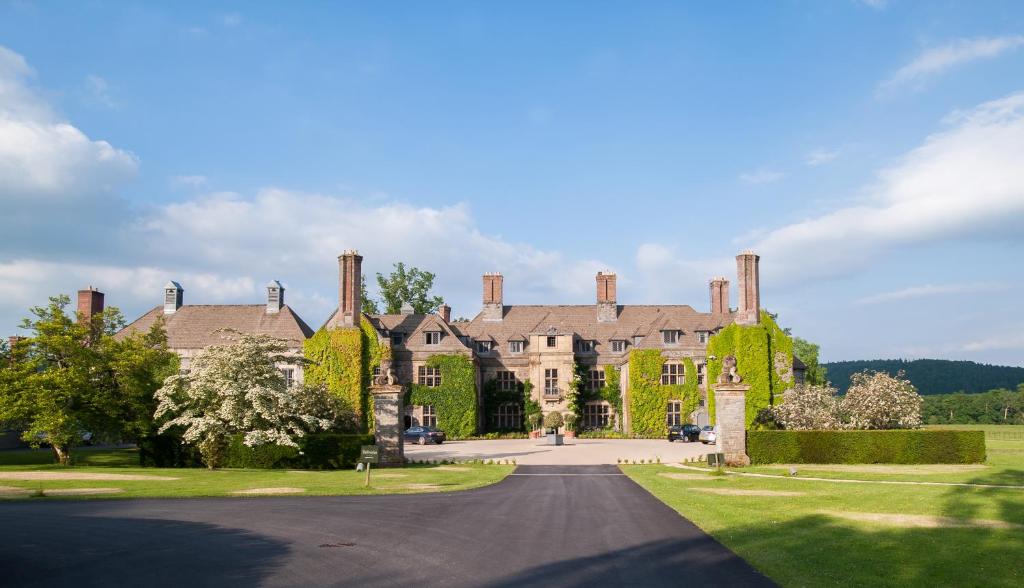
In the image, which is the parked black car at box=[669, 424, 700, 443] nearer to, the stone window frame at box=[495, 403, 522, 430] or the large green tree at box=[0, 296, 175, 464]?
the stone window frame at box=[495, 403, 522, 430]

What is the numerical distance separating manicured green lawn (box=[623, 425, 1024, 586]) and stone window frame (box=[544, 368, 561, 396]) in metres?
35.3

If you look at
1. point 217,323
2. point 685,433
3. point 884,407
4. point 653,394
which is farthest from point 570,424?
point 217,323

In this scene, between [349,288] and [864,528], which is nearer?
[864,528]

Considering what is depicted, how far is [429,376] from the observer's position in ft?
194

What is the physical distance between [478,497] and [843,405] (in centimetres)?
2251

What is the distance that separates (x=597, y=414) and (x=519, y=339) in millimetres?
9188

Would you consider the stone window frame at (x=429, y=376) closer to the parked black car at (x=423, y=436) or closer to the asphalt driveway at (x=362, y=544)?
the parked black car at (x=423, y=436)

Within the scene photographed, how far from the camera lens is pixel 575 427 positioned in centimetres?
6072

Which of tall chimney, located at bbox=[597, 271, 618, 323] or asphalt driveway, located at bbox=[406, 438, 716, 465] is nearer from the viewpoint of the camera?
asphalt driveway, located at bbox=[406, 438, 716, 465]

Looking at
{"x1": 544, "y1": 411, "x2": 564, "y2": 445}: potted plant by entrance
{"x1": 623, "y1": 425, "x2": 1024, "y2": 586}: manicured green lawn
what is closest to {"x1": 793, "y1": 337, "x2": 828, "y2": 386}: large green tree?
{"x1": 544, "y1": 411, "x2": 564, "y2": 445}: potted plant by entrance

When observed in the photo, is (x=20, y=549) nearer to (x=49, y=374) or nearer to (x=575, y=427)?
(x=49, y=374)

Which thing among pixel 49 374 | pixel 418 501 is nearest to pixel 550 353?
pixel 49 374

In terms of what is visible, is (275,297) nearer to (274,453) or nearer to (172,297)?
(172,297)

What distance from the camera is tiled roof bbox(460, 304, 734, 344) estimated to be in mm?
62406
